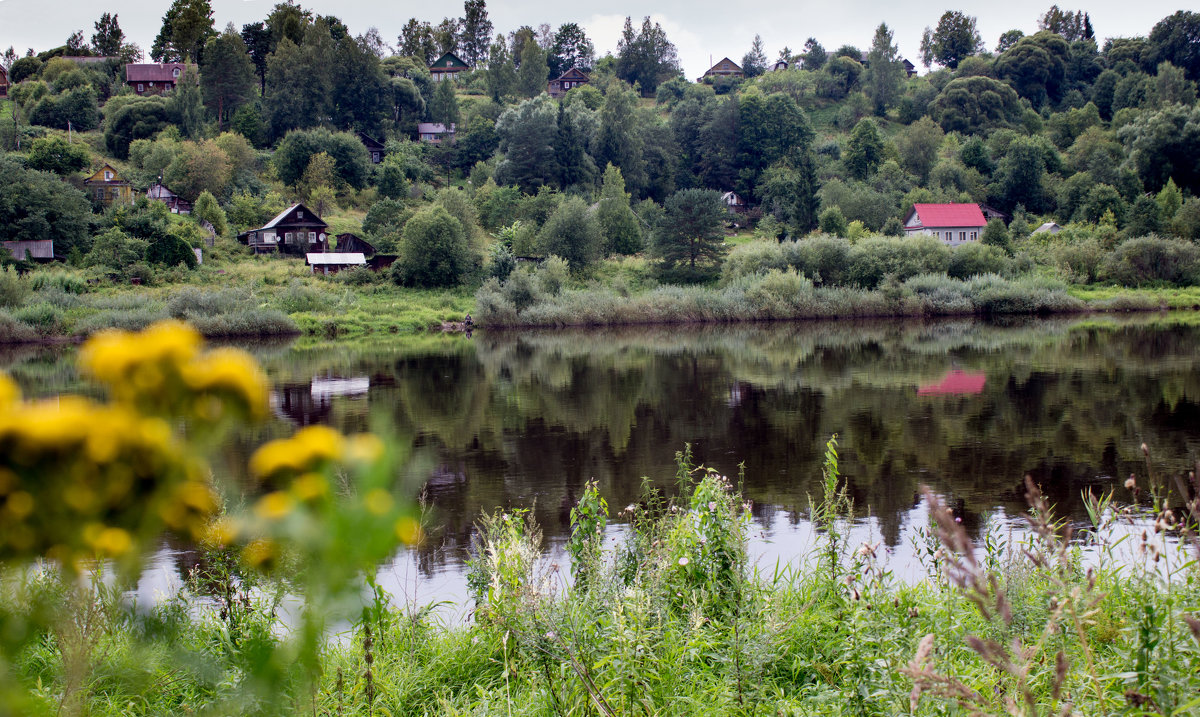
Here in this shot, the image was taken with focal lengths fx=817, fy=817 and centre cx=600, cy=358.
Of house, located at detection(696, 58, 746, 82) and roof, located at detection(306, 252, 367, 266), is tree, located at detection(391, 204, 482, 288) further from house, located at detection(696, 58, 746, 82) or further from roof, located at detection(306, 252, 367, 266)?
house, located at detection(696, 58, 746, 82)

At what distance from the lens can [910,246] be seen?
5081 centimetres

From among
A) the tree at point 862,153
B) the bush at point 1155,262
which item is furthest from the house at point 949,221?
the bush at point 1155,262

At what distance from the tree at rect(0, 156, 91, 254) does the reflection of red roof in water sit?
174 ft

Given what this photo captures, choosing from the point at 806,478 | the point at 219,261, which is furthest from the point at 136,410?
the point at 219,261

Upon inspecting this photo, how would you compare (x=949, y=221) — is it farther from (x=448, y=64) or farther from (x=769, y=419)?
(x=448, y=64)

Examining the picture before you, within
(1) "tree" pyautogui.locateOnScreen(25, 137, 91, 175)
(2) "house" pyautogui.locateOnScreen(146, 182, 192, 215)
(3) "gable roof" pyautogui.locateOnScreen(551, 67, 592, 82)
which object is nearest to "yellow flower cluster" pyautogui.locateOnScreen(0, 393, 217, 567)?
(2) "house" pyautogui.locateOnScreen(146, 182, 192, 215)

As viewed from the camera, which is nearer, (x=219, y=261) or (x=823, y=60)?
(x=219, y=261)

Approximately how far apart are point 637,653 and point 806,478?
9.10 m

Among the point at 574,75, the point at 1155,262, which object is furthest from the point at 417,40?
the point at 1155,262

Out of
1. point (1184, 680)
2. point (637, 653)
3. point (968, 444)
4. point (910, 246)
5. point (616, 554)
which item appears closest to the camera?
point (1184, 680)

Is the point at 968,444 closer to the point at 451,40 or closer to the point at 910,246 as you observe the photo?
the point at 910,246

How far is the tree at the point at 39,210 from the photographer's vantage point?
51594 mm

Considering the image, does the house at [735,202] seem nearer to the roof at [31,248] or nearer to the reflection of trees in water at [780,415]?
the reflection of trees in water at [780,415]

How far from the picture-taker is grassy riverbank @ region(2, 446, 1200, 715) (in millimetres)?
3645
